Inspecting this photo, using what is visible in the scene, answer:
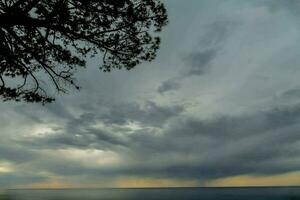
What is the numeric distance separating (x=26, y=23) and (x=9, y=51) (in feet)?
6.56

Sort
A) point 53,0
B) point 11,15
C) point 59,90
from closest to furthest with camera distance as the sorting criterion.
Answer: point 11,15 < point 53,0 < point 59,90

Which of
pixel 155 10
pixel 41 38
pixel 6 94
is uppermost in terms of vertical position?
pixel 155 10

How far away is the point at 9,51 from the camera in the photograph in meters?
14.4

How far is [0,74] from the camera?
51.3ft

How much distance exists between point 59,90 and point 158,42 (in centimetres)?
427

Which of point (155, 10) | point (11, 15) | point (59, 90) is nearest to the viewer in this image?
point (11, 15)

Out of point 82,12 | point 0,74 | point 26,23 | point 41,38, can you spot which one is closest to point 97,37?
point 82,12

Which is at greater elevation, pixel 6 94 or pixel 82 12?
pixel 82 12

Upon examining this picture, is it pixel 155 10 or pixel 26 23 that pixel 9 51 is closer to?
pixel 26 23

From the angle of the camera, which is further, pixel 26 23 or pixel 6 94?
pixel 6 94

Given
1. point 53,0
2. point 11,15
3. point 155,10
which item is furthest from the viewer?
point 155,10

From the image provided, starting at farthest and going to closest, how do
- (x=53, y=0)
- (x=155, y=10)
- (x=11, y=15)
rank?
(x=155, y=10), (x=53, y=0), (x=11, y=15)

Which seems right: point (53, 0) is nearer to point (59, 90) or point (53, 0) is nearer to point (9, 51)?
point (9, 51)

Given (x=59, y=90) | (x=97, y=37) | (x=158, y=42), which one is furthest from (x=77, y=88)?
(x=158, y=42)
